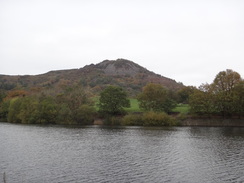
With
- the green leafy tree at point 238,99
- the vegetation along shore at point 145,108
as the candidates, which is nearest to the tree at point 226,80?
the vegetation along shore at point 145,108

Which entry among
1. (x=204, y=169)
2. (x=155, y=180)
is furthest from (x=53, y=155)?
(x=204, y=169)

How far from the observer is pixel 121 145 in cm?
4966

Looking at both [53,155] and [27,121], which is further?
[27,121]

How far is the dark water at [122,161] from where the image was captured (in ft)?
94.8

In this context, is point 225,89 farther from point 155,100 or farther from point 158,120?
point 158,120

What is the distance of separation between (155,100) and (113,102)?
1531cm

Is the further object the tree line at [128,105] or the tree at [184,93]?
the tree at [184,93]

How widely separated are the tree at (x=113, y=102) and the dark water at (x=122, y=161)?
1859 inches

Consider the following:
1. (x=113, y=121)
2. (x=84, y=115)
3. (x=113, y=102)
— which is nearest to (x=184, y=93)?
(x=113, y=102)

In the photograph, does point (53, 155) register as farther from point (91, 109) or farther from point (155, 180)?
point (91, 109)

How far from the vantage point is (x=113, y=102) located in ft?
327

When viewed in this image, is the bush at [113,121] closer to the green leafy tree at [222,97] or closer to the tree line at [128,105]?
the tree line at [128,105]

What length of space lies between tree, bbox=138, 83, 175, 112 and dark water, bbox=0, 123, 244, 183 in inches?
1828

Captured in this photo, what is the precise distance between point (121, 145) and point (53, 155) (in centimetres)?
1356
